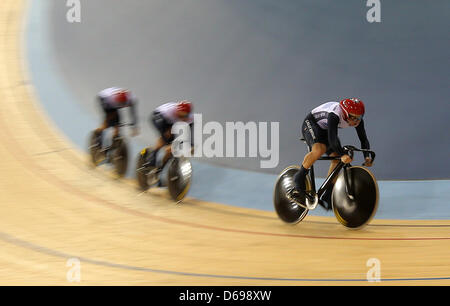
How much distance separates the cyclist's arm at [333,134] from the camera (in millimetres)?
4207

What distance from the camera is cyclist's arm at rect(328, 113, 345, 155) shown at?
13.8ft

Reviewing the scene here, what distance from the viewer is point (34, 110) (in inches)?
271

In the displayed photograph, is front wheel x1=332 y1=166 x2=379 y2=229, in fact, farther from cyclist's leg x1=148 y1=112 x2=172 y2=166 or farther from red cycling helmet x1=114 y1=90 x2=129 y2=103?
red cycling helmet x1=114 y1=90 x2=129 y2=103

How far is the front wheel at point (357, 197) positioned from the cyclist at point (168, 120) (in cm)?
146

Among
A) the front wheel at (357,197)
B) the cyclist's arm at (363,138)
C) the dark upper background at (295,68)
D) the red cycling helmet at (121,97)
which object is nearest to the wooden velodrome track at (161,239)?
the front wheel at (357,197)

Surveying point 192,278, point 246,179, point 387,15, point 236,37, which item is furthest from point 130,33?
point 192,278

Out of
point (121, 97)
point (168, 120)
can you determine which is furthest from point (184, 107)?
point (121, 97)

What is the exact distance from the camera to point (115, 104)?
5672mm

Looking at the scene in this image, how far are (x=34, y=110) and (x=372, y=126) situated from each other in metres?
3.61

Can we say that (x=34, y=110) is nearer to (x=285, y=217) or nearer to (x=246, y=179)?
(x=246, y=179)

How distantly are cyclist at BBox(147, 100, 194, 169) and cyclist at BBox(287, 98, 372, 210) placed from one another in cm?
109

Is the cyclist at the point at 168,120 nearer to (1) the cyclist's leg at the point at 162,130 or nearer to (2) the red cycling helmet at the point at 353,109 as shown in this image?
(1) the cyclist's leg at the point at 162,130

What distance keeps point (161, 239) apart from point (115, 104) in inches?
68.0

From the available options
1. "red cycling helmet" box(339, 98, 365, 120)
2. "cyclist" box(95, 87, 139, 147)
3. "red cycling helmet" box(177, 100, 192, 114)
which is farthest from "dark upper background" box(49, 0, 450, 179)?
"red cycling helmet" box(339, 98, 365, 120)
